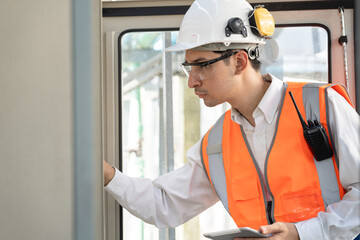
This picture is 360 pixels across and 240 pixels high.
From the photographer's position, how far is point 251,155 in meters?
2.28

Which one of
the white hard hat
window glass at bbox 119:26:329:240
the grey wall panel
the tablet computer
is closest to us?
the grey wall panel

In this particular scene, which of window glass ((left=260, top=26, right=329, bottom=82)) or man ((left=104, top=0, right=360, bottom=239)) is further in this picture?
window glass ((left=260, top=26, right=329, bottom=82))

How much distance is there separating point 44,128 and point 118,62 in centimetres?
155

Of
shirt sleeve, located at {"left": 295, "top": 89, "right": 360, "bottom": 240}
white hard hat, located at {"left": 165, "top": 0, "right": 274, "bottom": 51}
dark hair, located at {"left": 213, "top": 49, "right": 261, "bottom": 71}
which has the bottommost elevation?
shirt sleeve, located at {"left": 295, "top": 89, "right": 360, "bottom": 240}

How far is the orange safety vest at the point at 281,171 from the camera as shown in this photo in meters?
2.05

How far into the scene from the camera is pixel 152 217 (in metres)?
2.45

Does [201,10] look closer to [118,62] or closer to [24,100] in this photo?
[118,62]

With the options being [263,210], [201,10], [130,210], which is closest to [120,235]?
[130,210]

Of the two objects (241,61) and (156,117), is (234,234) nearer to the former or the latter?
(241,61)

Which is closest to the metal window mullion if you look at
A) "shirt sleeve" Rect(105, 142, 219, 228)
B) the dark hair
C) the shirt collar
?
"shirt sleeve" Rect(105, 142, 219, 228)

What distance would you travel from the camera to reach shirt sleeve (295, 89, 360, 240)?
1908mm

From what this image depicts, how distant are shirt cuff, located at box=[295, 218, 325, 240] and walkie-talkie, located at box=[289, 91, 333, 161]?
276 mm

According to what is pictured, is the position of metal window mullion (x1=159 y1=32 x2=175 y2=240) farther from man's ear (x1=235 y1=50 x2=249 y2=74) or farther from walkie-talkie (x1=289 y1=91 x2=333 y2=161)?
walkie-talkie (x1=289 y1=91 x2=333 y2=161)

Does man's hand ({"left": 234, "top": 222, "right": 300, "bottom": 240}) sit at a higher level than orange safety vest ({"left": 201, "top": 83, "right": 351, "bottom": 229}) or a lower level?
lower
